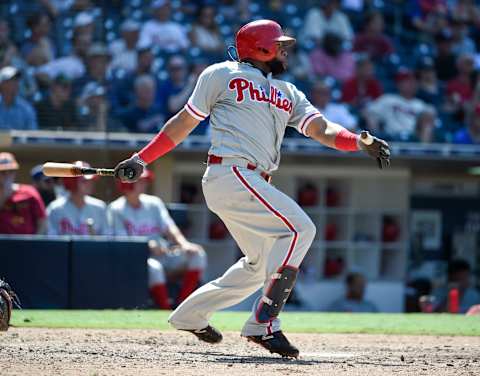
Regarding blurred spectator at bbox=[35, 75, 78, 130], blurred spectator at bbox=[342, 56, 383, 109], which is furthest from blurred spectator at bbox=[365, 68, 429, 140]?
blurred spectator at bbox=[35, 75, 78, 130]

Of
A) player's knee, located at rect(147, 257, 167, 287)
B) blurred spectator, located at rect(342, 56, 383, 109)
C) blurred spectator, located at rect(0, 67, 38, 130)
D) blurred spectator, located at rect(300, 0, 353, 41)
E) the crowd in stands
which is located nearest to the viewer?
player's knee, located at rect(147, 257, 167, 287)

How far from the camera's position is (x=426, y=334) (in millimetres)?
6941

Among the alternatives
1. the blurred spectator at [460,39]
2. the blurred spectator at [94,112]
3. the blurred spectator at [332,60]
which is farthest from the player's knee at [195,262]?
the blurred spectator at [460,39]

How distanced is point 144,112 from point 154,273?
371cm

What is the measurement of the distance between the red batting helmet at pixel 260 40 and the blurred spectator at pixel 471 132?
8.92 meters

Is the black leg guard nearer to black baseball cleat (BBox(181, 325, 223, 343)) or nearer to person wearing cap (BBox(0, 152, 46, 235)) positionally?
black baseball cleat (BBox(181, 325, 223, 343))

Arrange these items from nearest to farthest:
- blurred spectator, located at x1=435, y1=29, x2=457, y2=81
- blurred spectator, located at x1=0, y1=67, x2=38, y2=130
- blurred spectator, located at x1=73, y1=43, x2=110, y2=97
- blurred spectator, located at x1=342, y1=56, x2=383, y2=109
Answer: blurred spectator, located at x1=0, y1=67, x2=38, y2=130 → blurred spectator, located at x1=73, y1=43, x2=110, y2=97 → blurred spectator, located at x1=342, y1=56, x2=383, y2=109 → blurred spectator, located at x1=435, y1=29, x2=457, y2=81

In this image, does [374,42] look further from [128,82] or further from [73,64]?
[73,64]

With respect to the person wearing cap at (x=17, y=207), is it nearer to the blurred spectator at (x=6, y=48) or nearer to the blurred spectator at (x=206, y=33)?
the blurred spectator at (x=6, y=48)

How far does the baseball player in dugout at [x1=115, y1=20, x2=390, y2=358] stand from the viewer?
16.9ft

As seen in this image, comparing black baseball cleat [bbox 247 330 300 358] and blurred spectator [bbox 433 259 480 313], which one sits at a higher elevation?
black baseball cleat [bbox 247 330 300 358]

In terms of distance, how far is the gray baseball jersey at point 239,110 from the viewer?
5254mm

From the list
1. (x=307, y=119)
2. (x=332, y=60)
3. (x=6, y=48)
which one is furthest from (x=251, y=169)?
(x=332, y=60)

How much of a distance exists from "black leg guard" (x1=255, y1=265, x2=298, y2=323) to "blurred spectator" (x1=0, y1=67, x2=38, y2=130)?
23.0 feet
